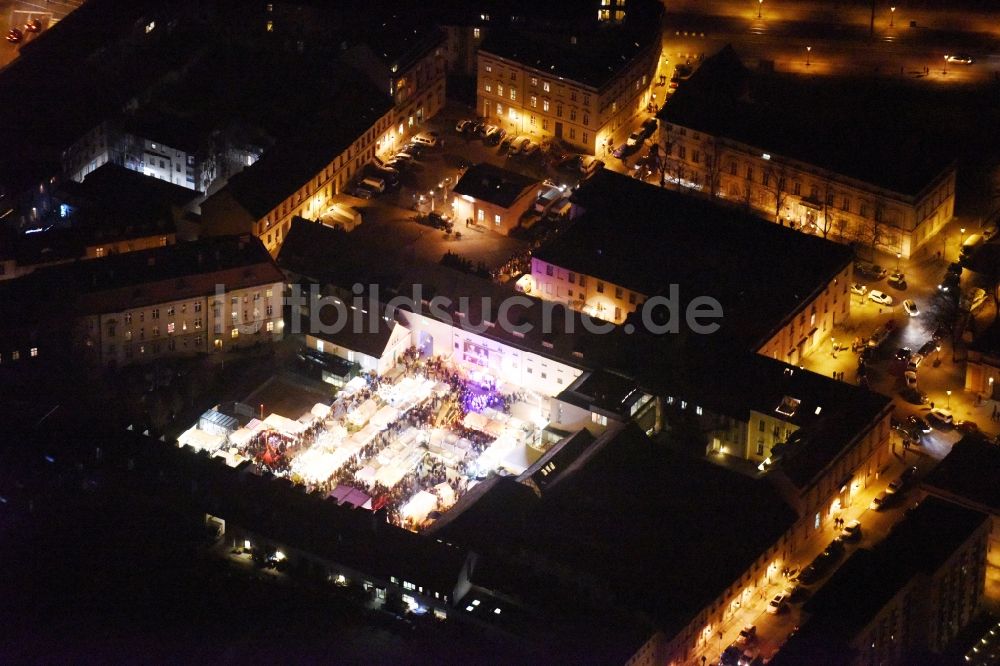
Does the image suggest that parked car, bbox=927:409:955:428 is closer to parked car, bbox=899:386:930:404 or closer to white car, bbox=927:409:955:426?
white car, bbox=927:409:955:426

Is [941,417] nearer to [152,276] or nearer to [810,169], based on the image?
[810,169]

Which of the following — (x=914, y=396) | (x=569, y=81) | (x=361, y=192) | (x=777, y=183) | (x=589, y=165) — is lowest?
(x=914, y=396)

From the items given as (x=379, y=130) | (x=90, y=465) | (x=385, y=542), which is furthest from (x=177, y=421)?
(x=379, y=130)

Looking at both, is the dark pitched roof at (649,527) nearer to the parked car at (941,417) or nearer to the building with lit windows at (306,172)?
the parked car at (941,417)

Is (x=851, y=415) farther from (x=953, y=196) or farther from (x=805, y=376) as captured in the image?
(x=953, y=196)

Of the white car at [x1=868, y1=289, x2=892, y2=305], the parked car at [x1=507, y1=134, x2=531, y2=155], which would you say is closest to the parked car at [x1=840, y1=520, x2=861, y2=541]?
the white car at [x1=868, y1=289, x2=892, y2=305]

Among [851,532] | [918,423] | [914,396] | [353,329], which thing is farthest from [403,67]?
[851,532]
